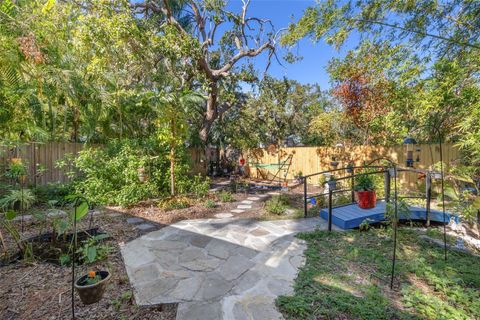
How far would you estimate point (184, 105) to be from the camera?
16.8 feet

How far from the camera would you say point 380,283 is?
2.17 meters

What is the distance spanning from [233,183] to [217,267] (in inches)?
197

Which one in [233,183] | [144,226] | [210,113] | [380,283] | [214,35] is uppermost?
[214,35]

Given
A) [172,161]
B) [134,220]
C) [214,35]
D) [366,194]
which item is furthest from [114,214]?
[214,35]

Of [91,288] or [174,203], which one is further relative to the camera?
[174,203]

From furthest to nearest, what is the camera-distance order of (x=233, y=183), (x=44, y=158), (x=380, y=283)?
1. (x=233, y=183)
2. (x=44, y=158)
3. (x=380, y=283)

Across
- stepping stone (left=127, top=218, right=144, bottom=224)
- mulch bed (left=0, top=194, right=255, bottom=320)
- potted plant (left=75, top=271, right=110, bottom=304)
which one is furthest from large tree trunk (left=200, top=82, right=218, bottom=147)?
potted plant (left=75, top=271, right=110, bottom=304)

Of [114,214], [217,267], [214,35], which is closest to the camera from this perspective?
[217,267]

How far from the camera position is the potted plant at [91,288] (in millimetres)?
1735

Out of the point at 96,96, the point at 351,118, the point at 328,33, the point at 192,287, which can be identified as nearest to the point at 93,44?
the point at 96,96

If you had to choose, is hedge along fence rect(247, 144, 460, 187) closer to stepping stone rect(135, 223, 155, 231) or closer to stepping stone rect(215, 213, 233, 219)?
stepping stone rect(215, 213, 233, 219)

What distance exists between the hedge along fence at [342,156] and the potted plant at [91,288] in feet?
18.6

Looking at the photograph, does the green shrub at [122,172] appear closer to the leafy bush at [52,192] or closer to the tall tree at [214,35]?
the leafy bush at [52,192]

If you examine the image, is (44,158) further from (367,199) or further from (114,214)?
(367,199)
